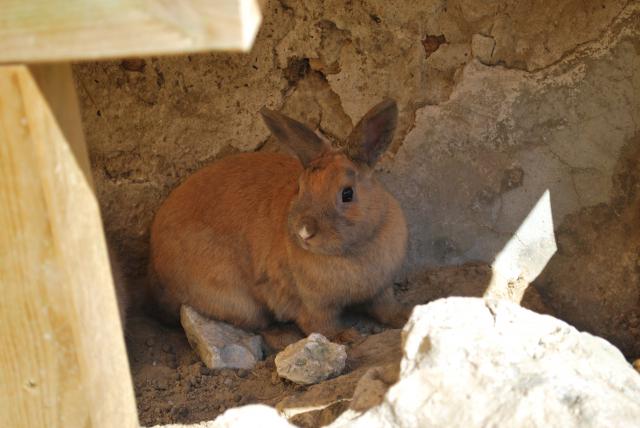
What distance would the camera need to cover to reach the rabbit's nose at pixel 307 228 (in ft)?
12.5

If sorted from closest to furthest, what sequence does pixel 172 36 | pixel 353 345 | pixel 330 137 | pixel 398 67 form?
pixel 172 36 < pixel 353 345 < pixel 398 67 < pixel 330 137

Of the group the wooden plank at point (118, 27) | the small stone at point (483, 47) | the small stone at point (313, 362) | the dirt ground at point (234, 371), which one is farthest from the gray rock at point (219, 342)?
the wooden plank at point (118, 27)

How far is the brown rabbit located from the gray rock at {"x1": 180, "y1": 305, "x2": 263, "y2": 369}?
4.2 inches

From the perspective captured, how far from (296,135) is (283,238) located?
64 cm

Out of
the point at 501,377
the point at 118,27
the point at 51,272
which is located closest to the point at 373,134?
the point at 501,377

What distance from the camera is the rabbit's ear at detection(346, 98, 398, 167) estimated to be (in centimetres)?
390

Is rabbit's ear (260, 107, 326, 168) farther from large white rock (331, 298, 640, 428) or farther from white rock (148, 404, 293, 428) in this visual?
white rock (148, 404, 293, 428)

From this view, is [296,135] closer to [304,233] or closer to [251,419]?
[304,233]

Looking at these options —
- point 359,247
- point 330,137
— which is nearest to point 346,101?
point 330,137

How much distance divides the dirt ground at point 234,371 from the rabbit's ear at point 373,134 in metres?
0.97

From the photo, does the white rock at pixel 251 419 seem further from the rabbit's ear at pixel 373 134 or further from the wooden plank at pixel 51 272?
the rabbit's ear at pixel 373 134

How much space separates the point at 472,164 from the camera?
4543mm

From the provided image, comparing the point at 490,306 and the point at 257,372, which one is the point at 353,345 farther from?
the point at 490,306

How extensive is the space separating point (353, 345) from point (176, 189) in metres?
1.56
